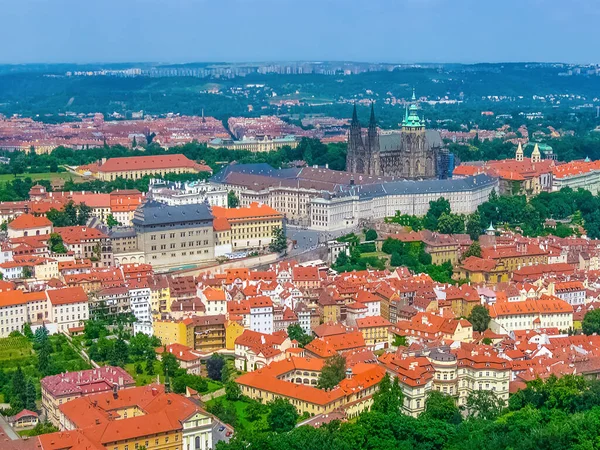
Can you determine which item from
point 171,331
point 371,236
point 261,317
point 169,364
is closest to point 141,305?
point 171,331

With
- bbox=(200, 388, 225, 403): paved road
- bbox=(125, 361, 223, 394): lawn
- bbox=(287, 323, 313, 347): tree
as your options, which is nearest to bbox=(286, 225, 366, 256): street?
Result: bbox=(287, 323, 313, 347): tree

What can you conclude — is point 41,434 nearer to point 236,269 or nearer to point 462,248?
point 236,269

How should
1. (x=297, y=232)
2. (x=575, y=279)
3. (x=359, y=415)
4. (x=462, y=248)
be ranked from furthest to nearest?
1. (x=297, y=232)
2. (x=462, y=248)
3. (x=575, y=279)
4. (x=359, y=415)

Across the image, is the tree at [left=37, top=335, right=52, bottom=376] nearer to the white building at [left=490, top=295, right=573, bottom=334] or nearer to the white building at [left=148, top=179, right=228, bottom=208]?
the white building at [left=490, top=295, right=573, bottom=334]

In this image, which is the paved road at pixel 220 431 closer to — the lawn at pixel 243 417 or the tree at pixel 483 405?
the lawn at pixel 243 417

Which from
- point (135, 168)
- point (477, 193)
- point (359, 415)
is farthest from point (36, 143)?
point (359, 415)
